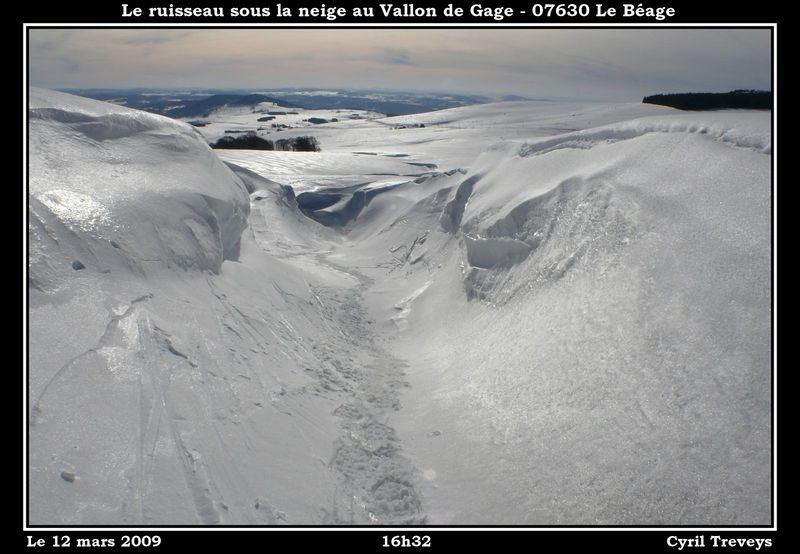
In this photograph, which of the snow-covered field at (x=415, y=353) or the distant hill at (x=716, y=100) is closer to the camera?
the snow-covered field at (x=415, y=353)

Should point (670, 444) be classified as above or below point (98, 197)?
below

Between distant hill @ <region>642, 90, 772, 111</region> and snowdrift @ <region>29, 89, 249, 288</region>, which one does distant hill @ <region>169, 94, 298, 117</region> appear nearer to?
distant hill @ <region>642, 90, 772, 111</region>

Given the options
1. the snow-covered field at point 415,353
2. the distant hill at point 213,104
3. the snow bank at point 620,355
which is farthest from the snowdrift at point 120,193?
the distant hill at point 213,104

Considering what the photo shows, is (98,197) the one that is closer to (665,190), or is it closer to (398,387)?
(398,387)

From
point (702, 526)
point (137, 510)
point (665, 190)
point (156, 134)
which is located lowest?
point (702, 526)

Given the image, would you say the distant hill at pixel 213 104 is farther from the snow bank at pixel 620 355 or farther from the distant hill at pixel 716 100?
the snow bank at pixel 620 355

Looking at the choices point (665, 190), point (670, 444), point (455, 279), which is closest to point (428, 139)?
point (455, 279)
